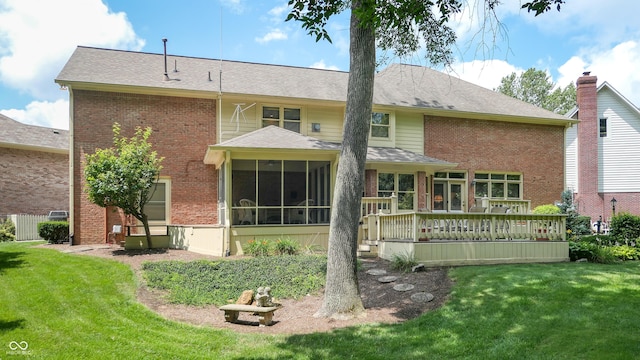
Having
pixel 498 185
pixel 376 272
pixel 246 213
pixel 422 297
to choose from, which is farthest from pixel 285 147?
pixel 498 185

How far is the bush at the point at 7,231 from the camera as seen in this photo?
59.9ft

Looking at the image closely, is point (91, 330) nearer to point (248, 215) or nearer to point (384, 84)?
point (248, 215)

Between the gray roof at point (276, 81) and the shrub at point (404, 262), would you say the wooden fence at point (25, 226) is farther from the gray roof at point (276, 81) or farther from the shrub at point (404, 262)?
the shrub at point (404, 262)

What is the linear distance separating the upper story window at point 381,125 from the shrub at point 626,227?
8.46m


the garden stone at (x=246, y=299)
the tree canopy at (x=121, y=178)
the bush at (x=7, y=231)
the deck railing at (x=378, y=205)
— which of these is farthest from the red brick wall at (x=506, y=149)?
the bush at (x=7, y=231)

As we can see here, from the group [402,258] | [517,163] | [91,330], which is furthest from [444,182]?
[91,330]

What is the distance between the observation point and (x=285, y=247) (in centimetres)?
1253

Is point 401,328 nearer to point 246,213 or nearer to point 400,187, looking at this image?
point 246,213

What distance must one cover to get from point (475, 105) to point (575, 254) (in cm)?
946

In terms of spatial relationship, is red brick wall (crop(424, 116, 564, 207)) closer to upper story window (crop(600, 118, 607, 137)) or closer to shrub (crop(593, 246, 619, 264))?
upper story window (crop(600, 118, 607, 137))

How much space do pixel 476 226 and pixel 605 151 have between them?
18.8 m

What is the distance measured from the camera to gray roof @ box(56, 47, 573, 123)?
15695 mm

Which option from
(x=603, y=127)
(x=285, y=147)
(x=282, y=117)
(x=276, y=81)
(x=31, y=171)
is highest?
(x=276, y=81)

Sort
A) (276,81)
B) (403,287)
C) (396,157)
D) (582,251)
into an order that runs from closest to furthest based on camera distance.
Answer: (403,287) < (582,251) < (396,157) < (276,81)
